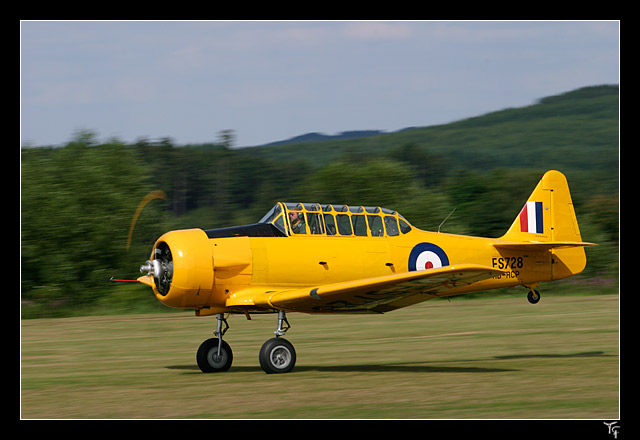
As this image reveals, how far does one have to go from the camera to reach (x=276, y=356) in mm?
10539

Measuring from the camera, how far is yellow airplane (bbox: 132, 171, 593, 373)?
1023 cm

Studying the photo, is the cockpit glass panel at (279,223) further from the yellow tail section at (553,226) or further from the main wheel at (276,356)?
the yellow tail section at (553,226)

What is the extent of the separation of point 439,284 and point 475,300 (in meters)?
16.2

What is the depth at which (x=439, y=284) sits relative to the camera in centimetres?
1020

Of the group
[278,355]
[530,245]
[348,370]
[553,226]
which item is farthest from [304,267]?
[553,226]

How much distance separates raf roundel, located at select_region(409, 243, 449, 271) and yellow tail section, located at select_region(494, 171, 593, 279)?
1751 mm

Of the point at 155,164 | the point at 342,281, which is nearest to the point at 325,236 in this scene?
the point at 342,281

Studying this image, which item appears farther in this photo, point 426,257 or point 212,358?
point 426,257

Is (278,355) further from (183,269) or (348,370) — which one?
(183,269)

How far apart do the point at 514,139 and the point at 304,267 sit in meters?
81.8

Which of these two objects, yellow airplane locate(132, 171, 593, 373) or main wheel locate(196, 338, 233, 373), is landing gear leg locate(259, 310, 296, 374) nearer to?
yellow airplane locate(132, 171, 593, 373)

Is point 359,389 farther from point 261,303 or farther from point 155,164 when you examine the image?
point 155,164

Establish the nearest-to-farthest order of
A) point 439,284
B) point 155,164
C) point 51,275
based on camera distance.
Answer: point 439,284 → point 51,275 → point 155,164

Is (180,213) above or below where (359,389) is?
above
